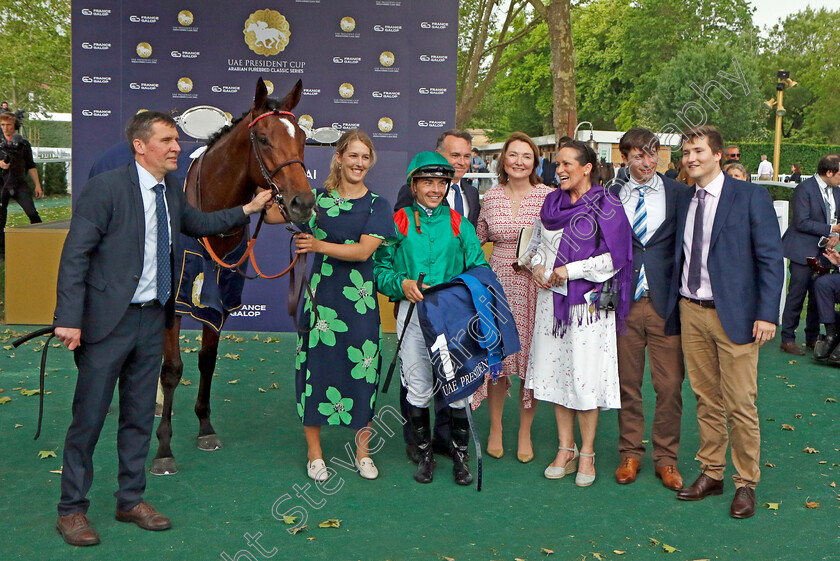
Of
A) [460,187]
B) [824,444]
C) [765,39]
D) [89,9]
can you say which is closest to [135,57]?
[89,9]

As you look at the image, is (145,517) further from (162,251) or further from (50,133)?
(50,133)

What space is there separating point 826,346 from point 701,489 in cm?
420

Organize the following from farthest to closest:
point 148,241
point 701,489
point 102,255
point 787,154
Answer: point 787,154 < point 701,489 < point 148,241 < point 102,255

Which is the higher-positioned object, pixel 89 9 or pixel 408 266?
Answer: pixel 89 9

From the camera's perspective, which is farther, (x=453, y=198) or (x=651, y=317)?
(x=453, y=198)

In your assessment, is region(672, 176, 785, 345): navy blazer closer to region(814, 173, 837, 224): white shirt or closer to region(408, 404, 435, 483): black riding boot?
region(408, 404, 435, 483): black riding boot

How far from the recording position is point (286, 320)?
29.0ft

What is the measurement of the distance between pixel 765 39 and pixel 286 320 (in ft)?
163

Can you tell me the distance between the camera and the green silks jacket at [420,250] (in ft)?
14.7

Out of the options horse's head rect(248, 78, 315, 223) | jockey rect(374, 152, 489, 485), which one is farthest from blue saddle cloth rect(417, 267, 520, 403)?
horse's head rect(248, 78, 315, 223)

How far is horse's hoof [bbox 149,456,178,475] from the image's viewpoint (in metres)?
4.63

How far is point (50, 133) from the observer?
105 feet

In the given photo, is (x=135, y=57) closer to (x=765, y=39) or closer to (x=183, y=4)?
(x=183, y=4)

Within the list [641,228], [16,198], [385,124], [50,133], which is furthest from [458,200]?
[50,133]
